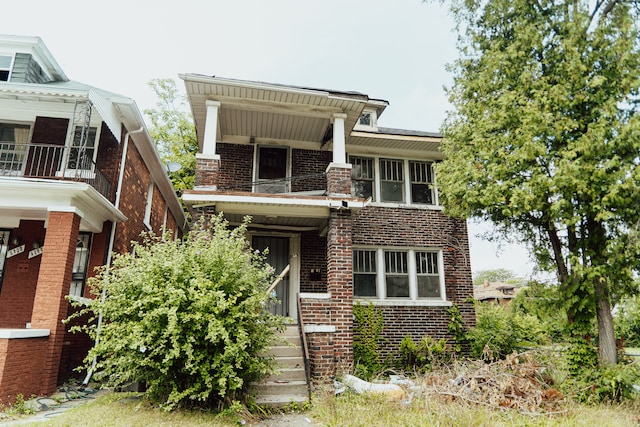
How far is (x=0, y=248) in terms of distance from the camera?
9.12 m

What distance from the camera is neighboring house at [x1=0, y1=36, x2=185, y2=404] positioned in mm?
6672

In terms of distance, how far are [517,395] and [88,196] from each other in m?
8.38

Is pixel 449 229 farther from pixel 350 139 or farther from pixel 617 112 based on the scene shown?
pixel 617 112

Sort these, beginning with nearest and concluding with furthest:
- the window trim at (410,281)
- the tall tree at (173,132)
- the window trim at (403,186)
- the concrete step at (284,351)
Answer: the concrete step at (284,351)
the window trim at (410,281)
the window trim at (403,186)
the tall tree at (173,132)

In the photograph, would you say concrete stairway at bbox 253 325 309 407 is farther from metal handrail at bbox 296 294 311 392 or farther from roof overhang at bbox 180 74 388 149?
Answer: roof overhang at bbox 180 74 388 149

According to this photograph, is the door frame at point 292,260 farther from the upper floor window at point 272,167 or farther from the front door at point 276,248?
the upper floor window at point 272,167

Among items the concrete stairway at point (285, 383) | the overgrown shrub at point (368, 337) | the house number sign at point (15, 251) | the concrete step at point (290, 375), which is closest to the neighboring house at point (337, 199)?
the overgrown shrub at point (368, 337)

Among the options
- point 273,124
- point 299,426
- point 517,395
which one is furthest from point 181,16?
point 517,395

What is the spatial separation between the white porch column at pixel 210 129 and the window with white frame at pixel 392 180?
166 inches

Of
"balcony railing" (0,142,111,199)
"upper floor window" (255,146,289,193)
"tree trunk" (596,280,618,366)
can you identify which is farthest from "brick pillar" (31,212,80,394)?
"tree trunk" (596,280,618,366)

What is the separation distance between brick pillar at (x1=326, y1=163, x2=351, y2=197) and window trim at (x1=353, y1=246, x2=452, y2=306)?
2.29m

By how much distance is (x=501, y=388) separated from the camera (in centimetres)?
636

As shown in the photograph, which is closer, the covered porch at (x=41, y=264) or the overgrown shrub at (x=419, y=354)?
the covered porch at (x=41, y=264)

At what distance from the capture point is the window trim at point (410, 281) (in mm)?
10580
